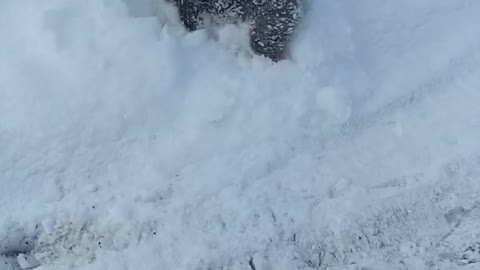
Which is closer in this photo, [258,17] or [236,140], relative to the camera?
[236,140]

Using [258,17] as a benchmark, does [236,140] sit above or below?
below

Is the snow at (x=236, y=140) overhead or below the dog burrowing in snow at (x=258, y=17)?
below

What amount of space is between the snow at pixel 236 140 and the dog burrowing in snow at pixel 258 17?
70 mm

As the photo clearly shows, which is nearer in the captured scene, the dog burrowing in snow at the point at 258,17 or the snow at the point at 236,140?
the snow at the point at 236,140

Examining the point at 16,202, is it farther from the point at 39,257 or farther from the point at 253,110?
the point at 253,110

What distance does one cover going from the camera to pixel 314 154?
167 inches

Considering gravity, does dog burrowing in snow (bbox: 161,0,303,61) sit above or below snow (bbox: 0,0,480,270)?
above

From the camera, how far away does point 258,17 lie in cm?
439

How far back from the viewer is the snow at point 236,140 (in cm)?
402

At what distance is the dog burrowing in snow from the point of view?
14.1 feet

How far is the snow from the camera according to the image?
402cm

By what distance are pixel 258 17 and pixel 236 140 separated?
730mm

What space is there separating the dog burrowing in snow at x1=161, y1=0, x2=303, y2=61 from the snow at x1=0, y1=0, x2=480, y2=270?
2.8 inches

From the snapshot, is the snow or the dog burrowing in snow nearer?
the snow
